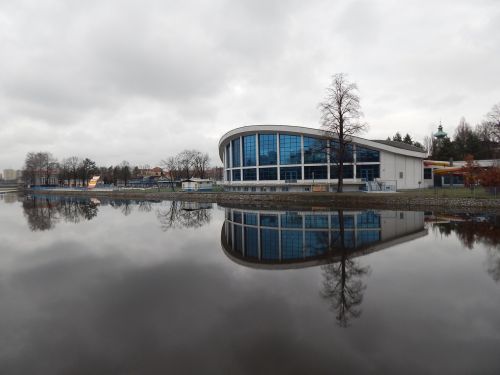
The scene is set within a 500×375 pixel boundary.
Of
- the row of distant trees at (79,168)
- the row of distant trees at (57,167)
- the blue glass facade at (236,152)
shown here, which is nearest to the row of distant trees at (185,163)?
the row of distant trees at (79,168)

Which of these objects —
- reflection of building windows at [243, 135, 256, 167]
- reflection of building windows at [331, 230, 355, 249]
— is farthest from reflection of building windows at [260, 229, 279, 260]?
reflection of building windows at [243, 135, 256, 167]

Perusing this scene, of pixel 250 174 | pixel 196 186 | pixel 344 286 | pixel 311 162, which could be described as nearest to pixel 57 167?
pixel 196 186

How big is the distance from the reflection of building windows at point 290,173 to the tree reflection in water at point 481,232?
→ 2690 cm

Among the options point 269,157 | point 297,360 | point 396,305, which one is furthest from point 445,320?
point 269,157

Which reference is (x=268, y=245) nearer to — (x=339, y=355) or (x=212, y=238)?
(x=212, y=238)

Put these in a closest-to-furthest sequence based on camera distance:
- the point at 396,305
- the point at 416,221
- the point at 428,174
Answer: the point at 396,305, the point at 416,221, the point at 428,174

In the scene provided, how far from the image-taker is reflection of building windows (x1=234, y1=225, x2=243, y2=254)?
1316 centimetres

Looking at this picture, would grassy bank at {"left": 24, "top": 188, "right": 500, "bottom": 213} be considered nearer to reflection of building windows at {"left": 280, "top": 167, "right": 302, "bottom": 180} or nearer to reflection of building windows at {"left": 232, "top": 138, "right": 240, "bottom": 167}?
reflection of building windows at {"left": 280, "top": 167, "right": 302, "bottom": 180}

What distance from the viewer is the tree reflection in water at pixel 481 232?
1011cm

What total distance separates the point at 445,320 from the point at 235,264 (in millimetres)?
6571

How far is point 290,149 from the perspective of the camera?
1876 inches

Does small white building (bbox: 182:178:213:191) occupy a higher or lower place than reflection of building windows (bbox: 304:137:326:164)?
lower

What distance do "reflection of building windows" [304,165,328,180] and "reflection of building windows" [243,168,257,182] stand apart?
9455 mm

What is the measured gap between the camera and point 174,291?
26.6 ft
